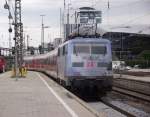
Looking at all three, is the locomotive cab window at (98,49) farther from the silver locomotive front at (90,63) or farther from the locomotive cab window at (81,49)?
the locomotive cab window at (81,49)

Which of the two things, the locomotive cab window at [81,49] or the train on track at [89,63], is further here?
the locomotive cab window at [81,49]

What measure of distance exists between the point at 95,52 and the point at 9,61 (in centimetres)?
8071

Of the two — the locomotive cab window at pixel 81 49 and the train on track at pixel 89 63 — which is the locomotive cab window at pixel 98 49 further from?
the locomotive cab window at pixel 81 49

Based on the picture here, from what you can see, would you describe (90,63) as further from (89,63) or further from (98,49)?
(98,49)

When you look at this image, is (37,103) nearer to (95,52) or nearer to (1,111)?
(1,111)

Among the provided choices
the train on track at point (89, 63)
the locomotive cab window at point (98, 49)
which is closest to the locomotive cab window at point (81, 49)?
the train on track at point (89, 63)

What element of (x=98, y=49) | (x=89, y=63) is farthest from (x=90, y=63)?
(x=98, y=49)

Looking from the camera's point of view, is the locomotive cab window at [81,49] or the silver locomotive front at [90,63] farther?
the locomotive cab window at [81,49]

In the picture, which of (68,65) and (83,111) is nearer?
(83,111)

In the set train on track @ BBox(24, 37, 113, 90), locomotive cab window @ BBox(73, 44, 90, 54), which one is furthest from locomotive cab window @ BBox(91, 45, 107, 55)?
locomotive cab window @ BBox(73, 44, 90, 54)

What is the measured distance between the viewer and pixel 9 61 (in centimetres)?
10500

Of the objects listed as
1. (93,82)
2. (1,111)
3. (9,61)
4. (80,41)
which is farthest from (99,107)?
(9,61)

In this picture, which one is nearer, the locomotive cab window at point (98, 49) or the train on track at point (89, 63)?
the train on track at point (89, 63)

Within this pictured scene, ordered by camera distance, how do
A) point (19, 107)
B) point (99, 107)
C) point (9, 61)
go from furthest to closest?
point (9, 61) < point (99, 107) < point (19, 107)
